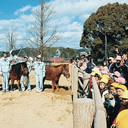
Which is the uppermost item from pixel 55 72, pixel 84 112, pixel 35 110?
pixel 84 112

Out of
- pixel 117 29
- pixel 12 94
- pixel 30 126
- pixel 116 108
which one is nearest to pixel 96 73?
pixel 116 108

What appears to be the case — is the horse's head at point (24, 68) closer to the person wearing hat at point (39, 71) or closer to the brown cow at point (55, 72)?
the person wearing hat at point (39, 71)

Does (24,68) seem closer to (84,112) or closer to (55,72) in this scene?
(55,72)

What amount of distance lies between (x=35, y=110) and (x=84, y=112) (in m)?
4.11

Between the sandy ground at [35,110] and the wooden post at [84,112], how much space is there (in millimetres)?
2745

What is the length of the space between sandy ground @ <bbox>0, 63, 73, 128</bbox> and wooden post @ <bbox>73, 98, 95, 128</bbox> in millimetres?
2745

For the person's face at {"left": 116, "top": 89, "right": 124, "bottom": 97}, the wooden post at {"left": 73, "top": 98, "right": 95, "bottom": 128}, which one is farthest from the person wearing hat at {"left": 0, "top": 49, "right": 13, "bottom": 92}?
the wooden post at {"left": 73, "top": 98, "right": 95, "bottom": 128}

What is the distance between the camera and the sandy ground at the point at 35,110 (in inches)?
174

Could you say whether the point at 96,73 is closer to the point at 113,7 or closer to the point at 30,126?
the point at 30,126

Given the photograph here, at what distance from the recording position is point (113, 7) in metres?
24.6

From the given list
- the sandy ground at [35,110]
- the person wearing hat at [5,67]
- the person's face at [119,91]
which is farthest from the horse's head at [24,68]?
the person's face at [119,91]

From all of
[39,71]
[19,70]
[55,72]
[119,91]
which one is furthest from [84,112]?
[19,70]

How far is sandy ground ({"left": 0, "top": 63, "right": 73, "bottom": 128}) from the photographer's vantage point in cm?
442

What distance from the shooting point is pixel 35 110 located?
5.44m
